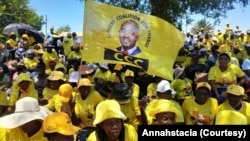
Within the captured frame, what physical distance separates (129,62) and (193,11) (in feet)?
29.9

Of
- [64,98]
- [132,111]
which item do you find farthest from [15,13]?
[132,111]

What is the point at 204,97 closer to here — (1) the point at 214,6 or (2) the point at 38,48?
(1) the point at 214,6

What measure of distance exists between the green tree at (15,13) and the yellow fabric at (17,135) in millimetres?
33209

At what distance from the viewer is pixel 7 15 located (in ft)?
129

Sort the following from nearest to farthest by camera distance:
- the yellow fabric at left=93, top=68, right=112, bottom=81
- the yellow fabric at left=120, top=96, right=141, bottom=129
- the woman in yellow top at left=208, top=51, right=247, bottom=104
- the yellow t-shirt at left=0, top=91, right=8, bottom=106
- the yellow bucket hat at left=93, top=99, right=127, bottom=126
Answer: the yellow bucket hat at left=93, top=99, right=127, bottom=126 < the yellow fabric at left=120, top=96, right=141, bottom=129 < the yellow t-shirt at left=0, top=91, right=8, bottom=106 < the woman in yellow top at left=208, top=51, right=247, bottom=104 < the yellow fabric at left=93, top=68, right=112, bottom=81

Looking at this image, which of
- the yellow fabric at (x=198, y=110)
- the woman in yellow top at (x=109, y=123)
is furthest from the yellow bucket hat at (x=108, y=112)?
the yellow fabric at (x=198, y=110)

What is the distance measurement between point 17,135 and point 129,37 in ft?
10.4

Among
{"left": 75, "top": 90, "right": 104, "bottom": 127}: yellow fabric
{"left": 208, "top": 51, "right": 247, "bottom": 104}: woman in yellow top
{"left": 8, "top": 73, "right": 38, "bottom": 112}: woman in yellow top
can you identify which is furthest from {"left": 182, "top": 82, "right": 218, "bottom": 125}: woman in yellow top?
{"left": 8, "top": 73, "right": 38, "bottom": 112}: woman in yellow top

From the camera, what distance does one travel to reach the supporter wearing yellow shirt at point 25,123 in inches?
158

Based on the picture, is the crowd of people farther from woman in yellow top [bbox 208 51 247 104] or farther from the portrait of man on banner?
the portrait of man on banner

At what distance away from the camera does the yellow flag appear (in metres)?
6.79

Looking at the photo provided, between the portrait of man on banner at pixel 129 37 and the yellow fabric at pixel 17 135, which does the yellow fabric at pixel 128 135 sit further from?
the portrait of man on banner at pixel 129 37

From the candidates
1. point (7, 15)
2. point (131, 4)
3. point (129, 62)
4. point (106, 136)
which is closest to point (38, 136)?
point (106, 136)

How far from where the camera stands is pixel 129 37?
7.04m
